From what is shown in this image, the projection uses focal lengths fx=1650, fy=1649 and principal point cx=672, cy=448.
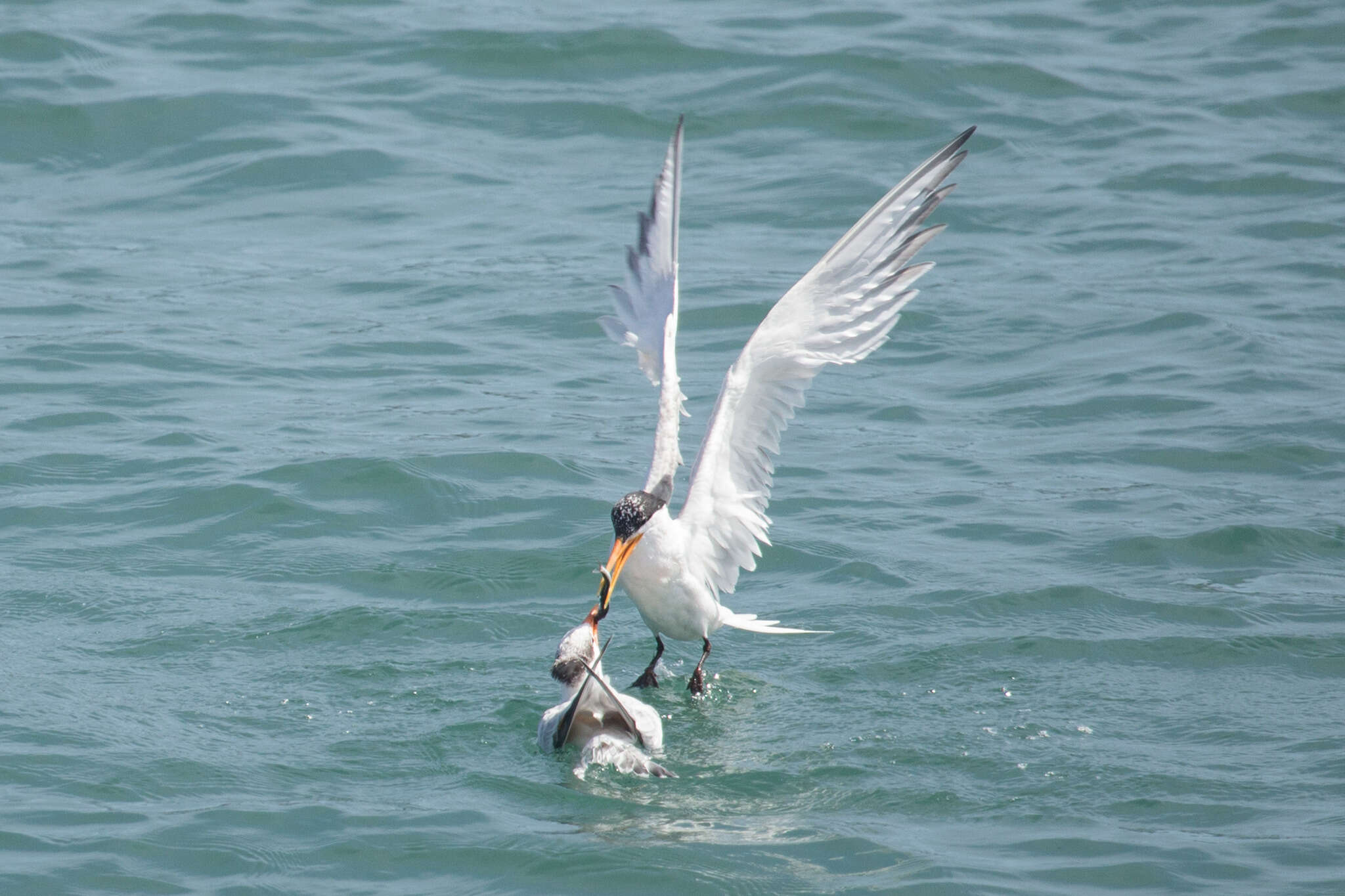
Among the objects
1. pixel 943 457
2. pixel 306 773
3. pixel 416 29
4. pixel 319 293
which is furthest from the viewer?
pixel 416 29

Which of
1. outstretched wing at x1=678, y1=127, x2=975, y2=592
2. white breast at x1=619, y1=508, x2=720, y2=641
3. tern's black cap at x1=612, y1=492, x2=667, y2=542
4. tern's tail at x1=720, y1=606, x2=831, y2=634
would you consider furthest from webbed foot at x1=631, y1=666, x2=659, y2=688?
outstretched wing at x1=678, y1=127, x2=975, y2=592

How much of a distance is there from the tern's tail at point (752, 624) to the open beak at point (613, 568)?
1.83 feet

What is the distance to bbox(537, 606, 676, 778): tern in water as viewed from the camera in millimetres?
6211

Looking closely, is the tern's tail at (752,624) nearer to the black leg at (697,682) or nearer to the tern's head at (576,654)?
the black leg at (697,682)

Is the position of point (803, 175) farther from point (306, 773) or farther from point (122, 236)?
point (306, 773)

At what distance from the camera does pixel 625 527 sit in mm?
7156

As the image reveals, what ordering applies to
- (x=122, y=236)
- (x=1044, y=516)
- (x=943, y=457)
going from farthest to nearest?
(x=122, y=236) < (x=943, y=457) < (x=1044, y=516)

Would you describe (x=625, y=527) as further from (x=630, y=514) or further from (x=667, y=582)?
(x=667, y=582)

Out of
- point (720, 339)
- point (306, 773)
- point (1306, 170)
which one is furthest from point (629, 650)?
point (1306, 170)

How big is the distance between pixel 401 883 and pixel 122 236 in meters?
8.85

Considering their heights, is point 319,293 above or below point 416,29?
below

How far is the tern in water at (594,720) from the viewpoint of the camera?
20.4 ft

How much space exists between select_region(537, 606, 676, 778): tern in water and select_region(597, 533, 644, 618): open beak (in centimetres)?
16

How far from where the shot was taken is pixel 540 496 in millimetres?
9289
